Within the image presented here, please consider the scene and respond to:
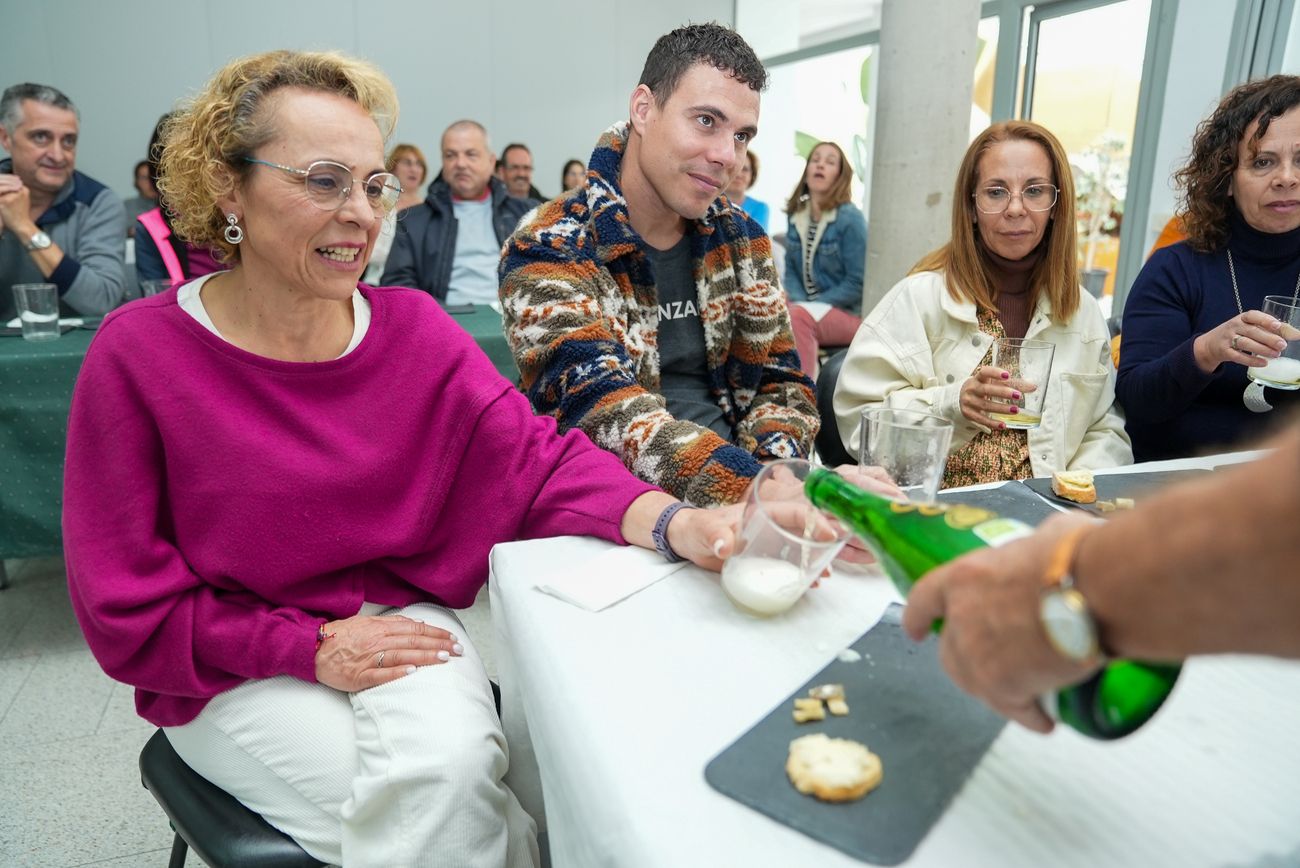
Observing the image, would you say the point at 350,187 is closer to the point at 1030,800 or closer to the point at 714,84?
the point at 714,84

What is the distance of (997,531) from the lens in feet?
2.25

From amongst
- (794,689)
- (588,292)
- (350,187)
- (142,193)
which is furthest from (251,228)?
(142,193)

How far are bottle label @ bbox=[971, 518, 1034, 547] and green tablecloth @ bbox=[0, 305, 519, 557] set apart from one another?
2804mm

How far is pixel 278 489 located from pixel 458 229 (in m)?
3.39

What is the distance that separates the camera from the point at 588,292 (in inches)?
65.8

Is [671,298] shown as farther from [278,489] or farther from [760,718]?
[760,718]

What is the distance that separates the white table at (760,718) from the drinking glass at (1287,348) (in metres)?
0.95

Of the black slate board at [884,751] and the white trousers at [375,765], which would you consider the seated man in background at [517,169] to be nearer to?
the white trousers at [375,765]

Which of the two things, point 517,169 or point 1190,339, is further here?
point 517,169

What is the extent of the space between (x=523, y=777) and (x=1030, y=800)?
2.53 feet

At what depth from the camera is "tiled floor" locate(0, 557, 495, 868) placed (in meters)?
1.85

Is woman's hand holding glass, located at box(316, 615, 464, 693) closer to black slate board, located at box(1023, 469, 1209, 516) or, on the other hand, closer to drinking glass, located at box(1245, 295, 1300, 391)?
black slate board, located at box(1023, 469, 1209, 516)

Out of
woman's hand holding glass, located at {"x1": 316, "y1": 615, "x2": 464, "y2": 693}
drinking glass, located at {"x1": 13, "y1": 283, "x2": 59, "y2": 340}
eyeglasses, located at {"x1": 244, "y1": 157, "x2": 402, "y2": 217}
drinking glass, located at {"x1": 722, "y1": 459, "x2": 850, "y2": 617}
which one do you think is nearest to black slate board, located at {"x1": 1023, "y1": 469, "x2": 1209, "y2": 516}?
drinking glass, located at {"x1": 722, "y1": 459, "x2": 850, "y2": 617}

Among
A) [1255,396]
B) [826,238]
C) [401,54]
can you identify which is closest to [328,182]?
[1255,396]
